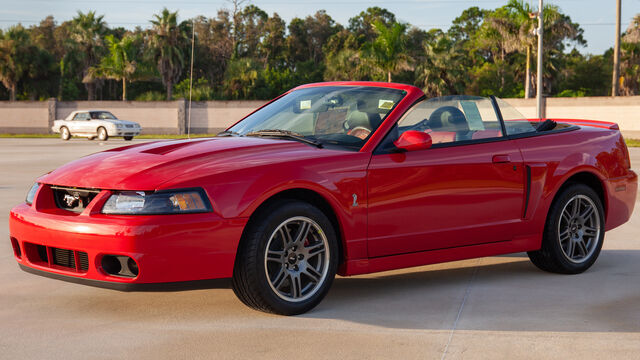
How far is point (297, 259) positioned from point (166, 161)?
102cm

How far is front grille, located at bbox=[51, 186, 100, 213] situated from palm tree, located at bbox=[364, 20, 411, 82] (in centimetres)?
4510

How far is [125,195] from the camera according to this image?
178 inches

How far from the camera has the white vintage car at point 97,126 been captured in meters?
37.1

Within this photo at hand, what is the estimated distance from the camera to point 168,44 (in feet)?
215

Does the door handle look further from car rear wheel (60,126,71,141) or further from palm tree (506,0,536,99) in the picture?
palm tree (506,0,536,99)

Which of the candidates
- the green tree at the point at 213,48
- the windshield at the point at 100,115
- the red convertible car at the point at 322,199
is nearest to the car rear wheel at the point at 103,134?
the windshield at the point at 100,115

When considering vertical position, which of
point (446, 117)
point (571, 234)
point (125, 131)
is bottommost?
point (571, 234)

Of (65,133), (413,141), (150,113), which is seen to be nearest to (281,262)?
(413,141)

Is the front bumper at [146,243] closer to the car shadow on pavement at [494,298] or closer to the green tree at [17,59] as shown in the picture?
the car shadow on pavement at [494,298]

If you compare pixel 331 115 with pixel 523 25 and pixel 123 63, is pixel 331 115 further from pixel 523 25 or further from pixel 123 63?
pixel 123 63

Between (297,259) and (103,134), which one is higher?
(103,134)

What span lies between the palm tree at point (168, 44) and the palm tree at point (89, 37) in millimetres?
6431

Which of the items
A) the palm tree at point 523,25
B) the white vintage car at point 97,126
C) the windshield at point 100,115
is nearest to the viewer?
the white vintage car at point 97,126

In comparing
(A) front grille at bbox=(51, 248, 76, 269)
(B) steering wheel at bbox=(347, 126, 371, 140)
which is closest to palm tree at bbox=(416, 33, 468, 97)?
(B) steering wheel at bbox=(347, 126, 371, 140)
